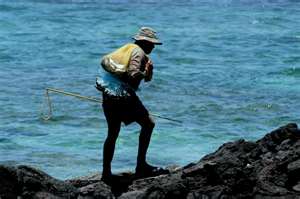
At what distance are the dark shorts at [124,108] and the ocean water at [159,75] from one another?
4.23m

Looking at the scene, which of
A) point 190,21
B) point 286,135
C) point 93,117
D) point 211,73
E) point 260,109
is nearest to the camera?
point 286,135

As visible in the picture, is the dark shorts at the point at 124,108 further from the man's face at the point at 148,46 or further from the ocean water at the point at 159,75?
the ocean water at the point at 159,75

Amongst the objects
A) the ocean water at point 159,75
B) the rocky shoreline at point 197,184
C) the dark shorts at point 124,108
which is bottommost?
the ocean water at point 159,75

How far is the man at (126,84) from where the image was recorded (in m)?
10.5

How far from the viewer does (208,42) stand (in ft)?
109

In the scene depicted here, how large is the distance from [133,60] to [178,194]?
1.75 metres

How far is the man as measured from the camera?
1049 centimetres

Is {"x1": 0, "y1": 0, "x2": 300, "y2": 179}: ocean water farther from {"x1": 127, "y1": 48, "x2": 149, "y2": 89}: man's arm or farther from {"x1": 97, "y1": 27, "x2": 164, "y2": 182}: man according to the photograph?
{"x1": 127, "y1": 48, "x2": 149, "y2": 89}: man's arm

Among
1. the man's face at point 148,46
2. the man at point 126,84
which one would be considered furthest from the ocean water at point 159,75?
the man's face at point 148,46

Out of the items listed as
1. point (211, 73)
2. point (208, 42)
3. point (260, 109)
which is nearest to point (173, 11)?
point (208, 42)

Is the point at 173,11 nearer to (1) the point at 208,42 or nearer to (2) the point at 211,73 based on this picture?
(1) the point at 208,42

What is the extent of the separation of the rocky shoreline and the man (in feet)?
1.86

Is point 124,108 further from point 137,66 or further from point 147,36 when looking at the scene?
point 147,36

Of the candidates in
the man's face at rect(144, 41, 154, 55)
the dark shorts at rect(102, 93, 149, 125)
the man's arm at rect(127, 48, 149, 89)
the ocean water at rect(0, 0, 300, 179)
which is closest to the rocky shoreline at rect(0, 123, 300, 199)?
the dark shorts at rect(102, 93, 149, 125)
